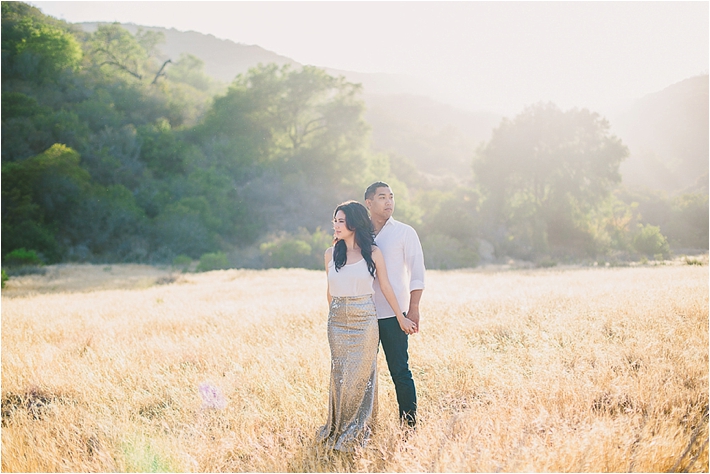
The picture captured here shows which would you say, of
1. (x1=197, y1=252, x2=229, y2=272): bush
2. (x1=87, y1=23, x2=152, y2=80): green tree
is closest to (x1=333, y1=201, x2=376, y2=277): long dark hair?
(x1=197, y1=252, x2=229, y2=272): bush

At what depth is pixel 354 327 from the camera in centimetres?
375

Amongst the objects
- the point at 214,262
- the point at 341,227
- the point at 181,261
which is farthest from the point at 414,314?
the point at 181,261

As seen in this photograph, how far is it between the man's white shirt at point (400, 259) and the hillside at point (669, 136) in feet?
183

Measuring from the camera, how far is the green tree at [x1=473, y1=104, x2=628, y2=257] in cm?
3266

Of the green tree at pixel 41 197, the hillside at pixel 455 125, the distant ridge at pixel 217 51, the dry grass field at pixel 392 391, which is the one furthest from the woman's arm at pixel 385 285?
the distant ridge at pixel 217 51

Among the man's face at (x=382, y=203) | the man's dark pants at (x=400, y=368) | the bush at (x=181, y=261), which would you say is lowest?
the bush at (x=181, y=261)

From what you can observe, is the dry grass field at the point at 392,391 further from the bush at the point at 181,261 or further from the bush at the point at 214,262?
the bush at the point at 181,261

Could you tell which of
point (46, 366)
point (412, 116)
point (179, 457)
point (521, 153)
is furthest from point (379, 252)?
point (412, 116)

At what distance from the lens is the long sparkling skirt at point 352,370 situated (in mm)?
3686

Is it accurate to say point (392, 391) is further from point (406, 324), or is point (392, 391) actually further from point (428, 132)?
point (428, 132)

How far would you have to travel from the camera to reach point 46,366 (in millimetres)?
5957

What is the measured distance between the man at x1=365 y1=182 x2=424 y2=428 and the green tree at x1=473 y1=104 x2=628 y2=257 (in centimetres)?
3005

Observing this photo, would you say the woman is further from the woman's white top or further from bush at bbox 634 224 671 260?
bush at bbox 634 224 671 260

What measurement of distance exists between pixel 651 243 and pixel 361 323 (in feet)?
100
